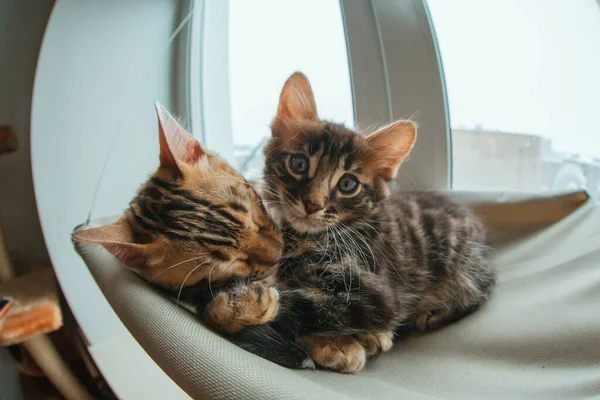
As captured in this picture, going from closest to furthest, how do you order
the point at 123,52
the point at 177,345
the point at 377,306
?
the point at 177,345
the point at 377,306
the point at 123,52

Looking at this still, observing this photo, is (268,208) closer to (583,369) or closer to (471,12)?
(583,369)

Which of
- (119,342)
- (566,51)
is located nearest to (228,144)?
(119,342)

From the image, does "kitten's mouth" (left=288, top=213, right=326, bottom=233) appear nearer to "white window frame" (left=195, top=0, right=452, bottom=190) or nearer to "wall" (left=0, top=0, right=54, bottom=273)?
"white window frame" (left=195, top=0, right=452, bottom=190)

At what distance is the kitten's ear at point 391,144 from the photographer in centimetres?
101

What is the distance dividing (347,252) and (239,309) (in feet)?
1.18

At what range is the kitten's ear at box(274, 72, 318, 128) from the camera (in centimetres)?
108

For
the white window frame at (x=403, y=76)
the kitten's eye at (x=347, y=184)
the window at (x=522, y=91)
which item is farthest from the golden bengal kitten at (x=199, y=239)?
the window at (x=522, y=91)

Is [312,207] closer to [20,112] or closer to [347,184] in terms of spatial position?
[347,184]

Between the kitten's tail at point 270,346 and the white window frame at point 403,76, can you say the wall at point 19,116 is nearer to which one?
the white window frame at point 403,76

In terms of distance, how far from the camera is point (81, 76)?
1.74 m

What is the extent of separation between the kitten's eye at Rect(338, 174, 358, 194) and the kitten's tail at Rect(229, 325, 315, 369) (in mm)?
411

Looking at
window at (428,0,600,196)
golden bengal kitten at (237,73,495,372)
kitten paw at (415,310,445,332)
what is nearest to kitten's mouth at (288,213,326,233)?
golden bengal kitten at (237,73,495,372)

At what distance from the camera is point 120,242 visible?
0.74m

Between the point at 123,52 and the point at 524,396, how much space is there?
216 centimetres
